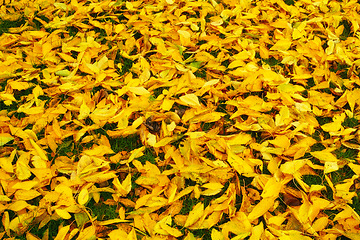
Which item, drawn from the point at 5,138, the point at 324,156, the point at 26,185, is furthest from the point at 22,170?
the point at 324,156

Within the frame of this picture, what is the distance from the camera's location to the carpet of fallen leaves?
1461mm

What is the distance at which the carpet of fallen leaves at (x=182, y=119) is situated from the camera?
146cm

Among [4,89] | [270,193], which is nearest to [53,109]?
[4,89]

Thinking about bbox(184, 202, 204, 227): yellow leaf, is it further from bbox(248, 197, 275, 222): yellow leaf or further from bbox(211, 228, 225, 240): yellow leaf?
bbox(248, 197, 275, 222): yellow leaf

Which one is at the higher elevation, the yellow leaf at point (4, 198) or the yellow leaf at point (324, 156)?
the yellow leaf at point (324, 156)

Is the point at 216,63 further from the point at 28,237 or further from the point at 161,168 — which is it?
the point at 28,237

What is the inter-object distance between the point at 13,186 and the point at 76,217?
13.2 inches

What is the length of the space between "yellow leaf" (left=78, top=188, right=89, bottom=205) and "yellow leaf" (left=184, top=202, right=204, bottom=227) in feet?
1.48

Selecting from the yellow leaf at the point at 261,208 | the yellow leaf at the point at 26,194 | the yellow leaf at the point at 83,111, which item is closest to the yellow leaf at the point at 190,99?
the yellow leaf at the point at 83,111

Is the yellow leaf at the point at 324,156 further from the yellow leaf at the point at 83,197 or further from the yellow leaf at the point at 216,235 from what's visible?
the yellow leaf at the point at 83,197

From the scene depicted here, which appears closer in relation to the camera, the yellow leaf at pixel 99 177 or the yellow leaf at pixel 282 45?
the yellow leaf at pixel 99 177

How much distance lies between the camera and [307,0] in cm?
268

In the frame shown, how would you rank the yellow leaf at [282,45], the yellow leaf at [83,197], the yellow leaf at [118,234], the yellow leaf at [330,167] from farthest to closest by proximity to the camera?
the yellow leaf at [282,45] < the yellow leaf at [330,167] < the yellow leaf at [83,197] < the yellow leaf at [118,234]

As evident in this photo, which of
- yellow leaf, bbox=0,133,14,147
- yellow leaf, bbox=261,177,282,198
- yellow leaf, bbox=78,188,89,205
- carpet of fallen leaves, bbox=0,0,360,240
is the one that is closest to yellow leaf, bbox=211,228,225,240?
carpet of fallen leaves, bbox=0,0,360,240
